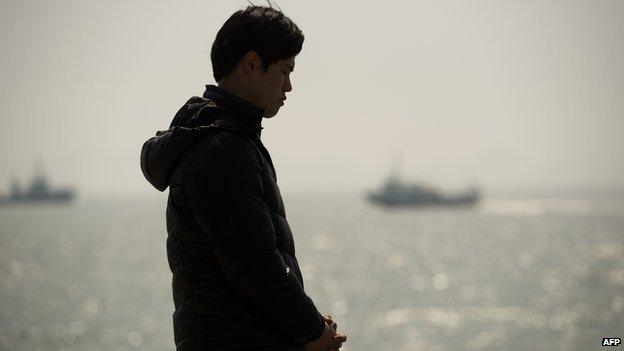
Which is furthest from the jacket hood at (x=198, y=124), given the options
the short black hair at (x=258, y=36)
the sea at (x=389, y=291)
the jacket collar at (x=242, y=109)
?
the sea at (x=389, y=291)

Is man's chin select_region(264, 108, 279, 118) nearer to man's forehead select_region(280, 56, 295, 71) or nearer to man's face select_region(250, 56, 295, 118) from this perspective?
man's face select_region(250, 56, 295, 118)

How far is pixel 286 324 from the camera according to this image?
1.87 m

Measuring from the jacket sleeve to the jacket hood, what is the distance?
0.07 meters

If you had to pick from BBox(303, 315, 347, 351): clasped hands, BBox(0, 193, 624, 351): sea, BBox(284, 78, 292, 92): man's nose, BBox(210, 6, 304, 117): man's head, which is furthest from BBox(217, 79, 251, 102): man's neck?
BBox(0, 193, 624, 351): sea

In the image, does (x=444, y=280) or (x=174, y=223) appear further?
(x=444, y=280)

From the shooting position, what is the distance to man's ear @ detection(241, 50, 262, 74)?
2.00m

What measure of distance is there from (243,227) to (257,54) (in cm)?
48

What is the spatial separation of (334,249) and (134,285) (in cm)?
3133

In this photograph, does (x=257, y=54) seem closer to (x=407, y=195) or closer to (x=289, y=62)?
(x=289, y=62)

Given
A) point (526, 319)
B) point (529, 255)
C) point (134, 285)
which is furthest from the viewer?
Result: point (529, 255)

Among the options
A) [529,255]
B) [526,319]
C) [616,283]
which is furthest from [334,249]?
[526,319]

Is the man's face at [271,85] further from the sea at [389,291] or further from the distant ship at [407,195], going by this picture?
the distant ship at [407,195]

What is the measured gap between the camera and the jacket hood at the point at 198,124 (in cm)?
Result: 191

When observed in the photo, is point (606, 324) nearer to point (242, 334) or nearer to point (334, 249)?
point (242, 334)
